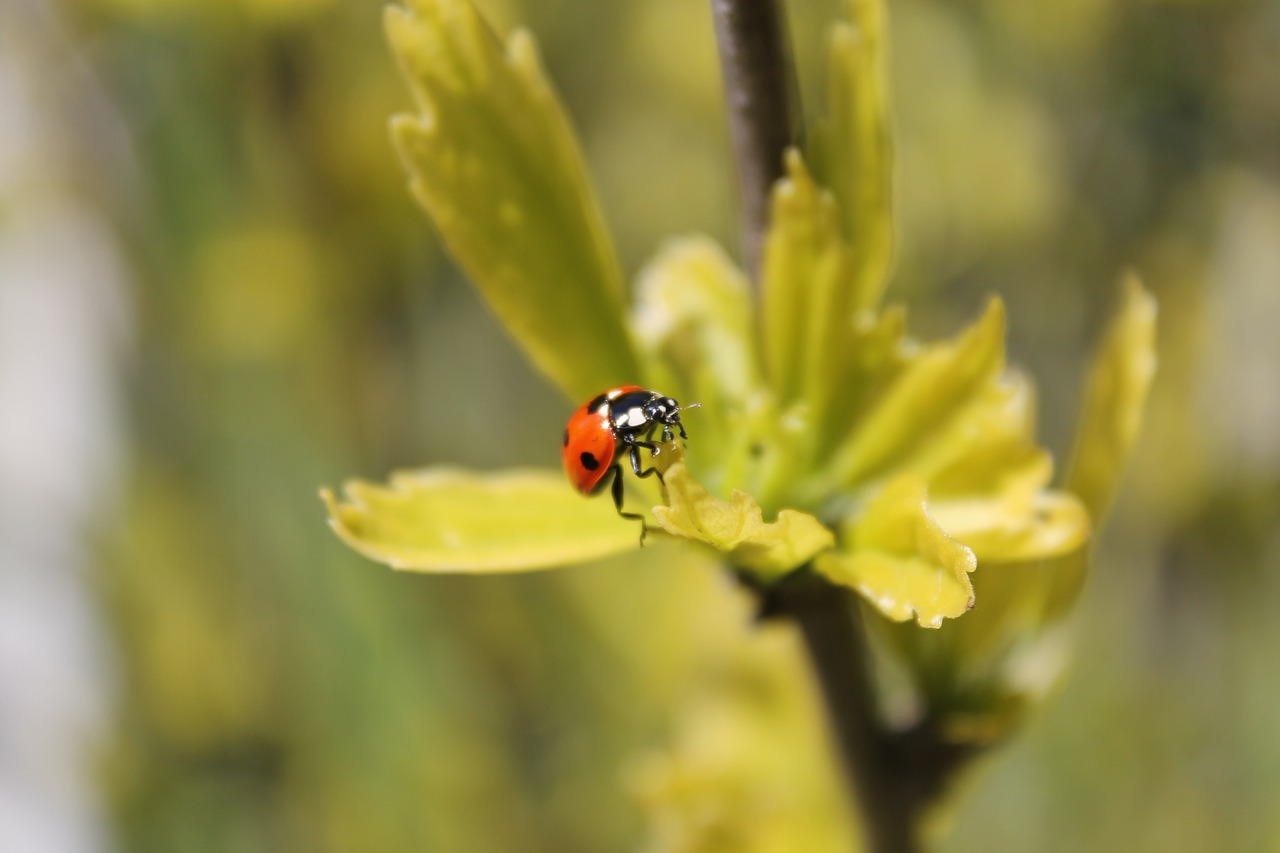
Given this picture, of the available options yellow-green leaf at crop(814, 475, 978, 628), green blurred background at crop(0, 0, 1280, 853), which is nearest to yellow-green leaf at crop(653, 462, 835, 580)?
yellow-green leaf at crop(814, 475, 978, 628)

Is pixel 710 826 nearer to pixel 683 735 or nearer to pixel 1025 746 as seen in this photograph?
pixel 683 735

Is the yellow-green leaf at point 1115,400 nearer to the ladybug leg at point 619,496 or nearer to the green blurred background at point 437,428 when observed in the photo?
the ladybug leg at point 619,496

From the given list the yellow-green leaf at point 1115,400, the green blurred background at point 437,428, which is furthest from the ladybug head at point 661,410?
the green blurred background at point 437,428

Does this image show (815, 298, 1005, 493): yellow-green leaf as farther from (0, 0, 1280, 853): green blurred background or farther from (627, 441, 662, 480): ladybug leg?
(0, 0, 1280, 853): green blurred background

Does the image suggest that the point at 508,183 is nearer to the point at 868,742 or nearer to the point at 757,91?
the point at 757,91

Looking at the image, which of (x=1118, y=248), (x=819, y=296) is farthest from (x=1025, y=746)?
(x=819, y=296)

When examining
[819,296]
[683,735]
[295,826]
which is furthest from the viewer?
[295,826]

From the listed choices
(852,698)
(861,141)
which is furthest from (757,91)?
(852,698)
